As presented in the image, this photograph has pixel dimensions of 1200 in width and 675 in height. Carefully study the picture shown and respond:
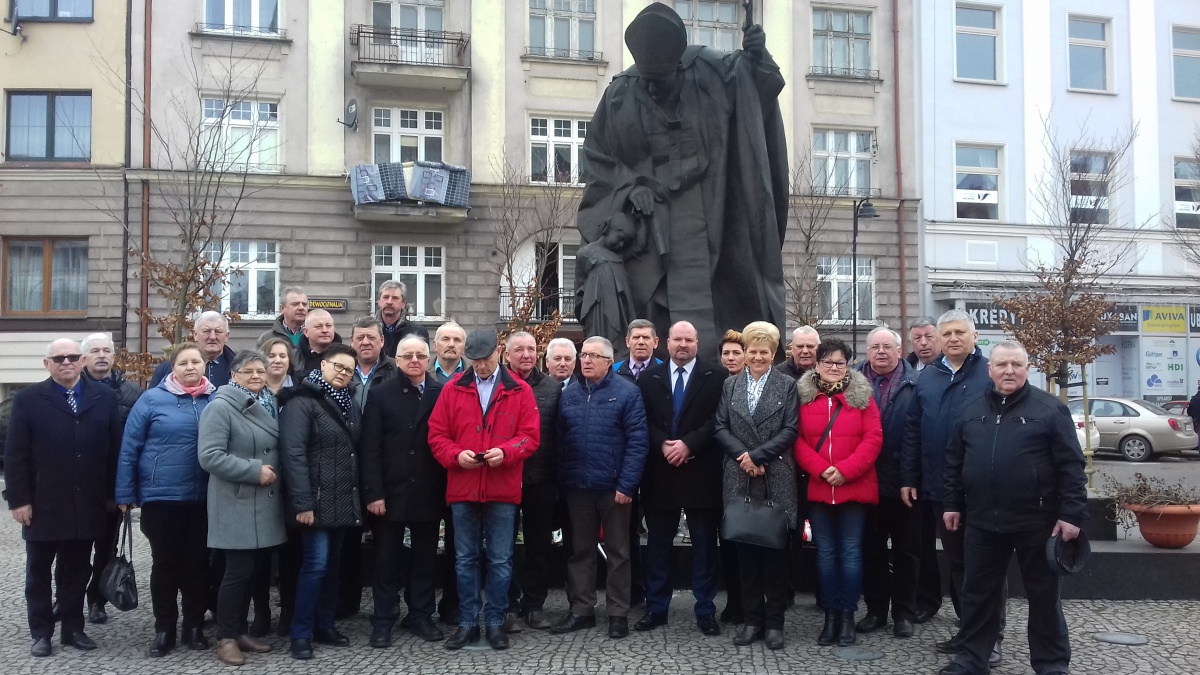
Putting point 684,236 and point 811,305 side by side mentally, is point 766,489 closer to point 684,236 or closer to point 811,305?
point 684,236

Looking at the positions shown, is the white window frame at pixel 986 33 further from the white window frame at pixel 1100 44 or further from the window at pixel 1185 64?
the window at pixel 1185 64

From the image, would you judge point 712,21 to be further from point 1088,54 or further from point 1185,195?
point 1185,195

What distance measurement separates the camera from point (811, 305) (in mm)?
23656

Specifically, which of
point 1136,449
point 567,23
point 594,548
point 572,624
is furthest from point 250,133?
point 1136,449

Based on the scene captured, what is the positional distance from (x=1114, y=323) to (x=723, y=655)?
669 inches

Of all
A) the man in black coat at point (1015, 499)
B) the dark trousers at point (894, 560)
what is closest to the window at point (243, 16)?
the dark trousers at point (894, 560)

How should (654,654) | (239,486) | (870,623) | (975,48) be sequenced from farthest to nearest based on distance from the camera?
(975,48)
(870,623)
(239,486)
(654,654)

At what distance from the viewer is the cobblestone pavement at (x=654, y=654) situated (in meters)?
5.25

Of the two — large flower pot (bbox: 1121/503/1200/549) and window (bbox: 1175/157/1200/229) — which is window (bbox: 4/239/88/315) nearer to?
large flower pot (bbox: 1121/503/1200/549)

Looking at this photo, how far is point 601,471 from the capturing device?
19.1ft

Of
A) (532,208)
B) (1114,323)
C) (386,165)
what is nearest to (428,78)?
(386,165)

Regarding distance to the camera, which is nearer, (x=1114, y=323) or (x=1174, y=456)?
(x=1114, y=323)

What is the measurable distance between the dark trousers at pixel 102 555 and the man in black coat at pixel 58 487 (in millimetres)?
447

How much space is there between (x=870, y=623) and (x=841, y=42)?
23.3 metres
